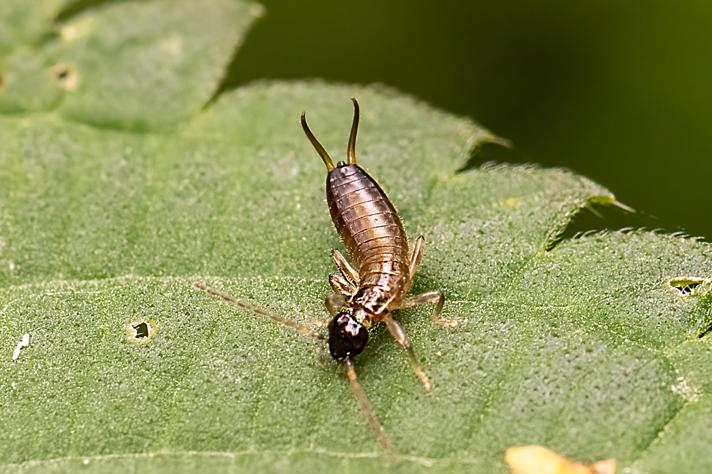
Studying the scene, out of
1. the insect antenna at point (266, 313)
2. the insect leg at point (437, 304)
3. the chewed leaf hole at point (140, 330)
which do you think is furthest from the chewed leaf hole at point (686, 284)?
the chewed leaf hole at point (140, 330)

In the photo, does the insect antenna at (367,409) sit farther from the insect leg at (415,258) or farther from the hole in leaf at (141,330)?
the hole in leaf at (141,330)

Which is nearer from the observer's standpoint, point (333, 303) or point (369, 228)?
point (333, 303)

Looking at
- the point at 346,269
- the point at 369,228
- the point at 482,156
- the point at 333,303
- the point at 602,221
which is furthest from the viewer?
the point at 482,156

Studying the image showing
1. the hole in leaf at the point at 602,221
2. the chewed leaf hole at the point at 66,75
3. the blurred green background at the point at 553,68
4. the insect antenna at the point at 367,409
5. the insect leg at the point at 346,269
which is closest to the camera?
the insect antenna at the point at 367,409

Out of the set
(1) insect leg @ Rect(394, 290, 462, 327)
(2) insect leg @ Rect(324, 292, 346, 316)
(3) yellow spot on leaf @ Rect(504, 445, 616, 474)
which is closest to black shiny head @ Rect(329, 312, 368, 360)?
(2) insect leg @ Rect(324, 292, 346, 316)

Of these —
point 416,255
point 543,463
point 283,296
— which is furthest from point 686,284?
point 283,296

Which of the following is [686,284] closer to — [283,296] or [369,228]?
[369,228]

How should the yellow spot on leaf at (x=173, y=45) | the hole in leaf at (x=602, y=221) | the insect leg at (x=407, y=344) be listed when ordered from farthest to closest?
1. the yellow spot on leaf at (x=173, y=45)
2. the hole in leaf at (x=602, y=221)
3. the insect leg at (x=407, y=344)

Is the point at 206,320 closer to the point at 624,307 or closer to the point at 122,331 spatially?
the point at 122,331
